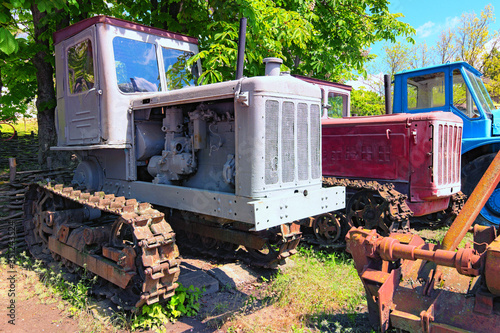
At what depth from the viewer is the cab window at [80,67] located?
198 inches

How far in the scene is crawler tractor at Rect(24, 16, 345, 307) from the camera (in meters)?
3.72

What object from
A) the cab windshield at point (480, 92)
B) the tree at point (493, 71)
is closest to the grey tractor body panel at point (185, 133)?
the cab windshield at point (480, 92)

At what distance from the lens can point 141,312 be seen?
3.87 m

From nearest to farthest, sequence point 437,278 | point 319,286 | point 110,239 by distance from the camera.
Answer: point 437,278
point 110,239
point 319,286

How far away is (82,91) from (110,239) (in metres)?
2.09

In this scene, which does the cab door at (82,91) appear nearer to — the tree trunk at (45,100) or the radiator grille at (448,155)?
the tree trunk at (45,100)

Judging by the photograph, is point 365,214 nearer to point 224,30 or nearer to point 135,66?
point 135,66

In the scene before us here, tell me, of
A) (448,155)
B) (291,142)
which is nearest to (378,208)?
(448,155)

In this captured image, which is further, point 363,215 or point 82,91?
point 363,215

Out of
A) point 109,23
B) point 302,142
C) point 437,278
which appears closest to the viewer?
point 437,278

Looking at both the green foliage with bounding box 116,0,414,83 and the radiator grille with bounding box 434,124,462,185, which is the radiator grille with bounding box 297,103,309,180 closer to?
the green foliage with bounding box 116,0,414,83

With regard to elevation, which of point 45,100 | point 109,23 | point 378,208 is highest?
point 109,23

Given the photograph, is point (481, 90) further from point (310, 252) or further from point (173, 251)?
point (173, 251)

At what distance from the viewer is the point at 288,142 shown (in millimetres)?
3967
